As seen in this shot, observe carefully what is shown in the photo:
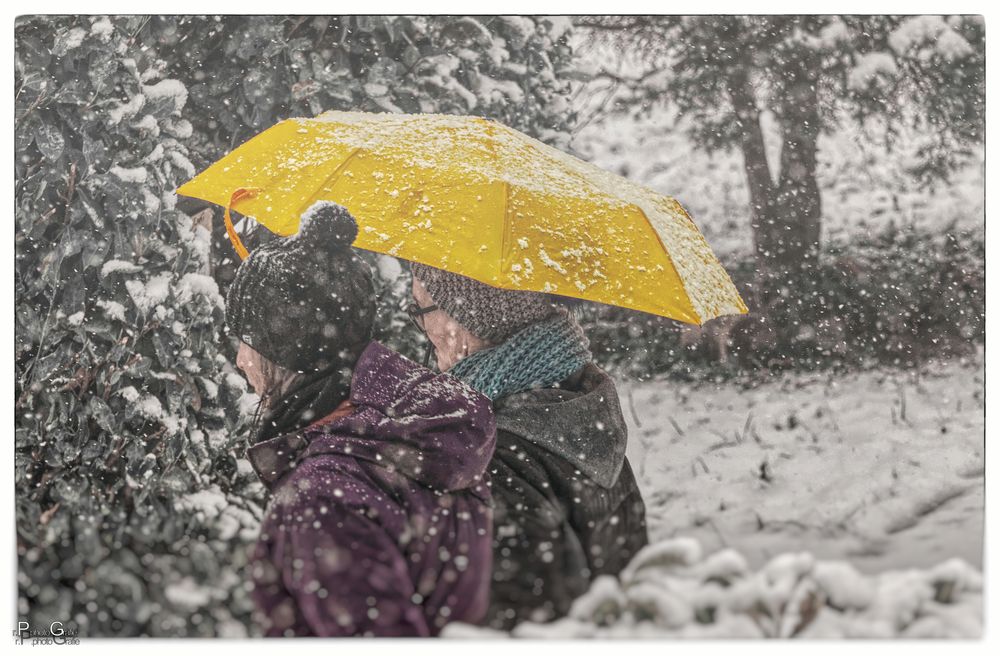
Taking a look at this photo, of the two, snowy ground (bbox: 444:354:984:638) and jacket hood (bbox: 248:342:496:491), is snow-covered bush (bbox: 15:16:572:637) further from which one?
snowy ground (bbox: 444:354:984:638)

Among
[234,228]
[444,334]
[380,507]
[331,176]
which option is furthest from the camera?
[234,228]

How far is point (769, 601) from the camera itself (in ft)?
10.3


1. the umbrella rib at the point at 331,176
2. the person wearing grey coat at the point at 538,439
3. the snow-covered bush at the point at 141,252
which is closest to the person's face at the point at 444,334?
the person wearing grey coat at the point at 538,439

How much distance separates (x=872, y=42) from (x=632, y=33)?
92 cm

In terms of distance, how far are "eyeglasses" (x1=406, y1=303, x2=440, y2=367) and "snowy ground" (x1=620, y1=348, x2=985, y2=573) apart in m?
0.73

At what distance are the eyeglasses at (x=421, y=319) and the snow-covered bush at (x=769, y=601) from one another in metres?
1.05

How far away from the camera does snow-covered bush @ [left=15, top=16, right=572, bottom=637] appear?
3164 mm

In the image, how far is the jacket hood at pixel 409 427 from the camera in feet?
8.70

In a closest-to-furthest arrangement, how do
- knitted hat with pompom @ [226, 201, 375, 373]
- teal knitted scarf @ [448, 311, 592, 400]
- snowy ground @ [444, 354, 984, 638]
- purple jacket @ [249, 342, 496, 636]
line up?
purple jacket @ [249, 342, 496, 636] → knitted hat with pompom @ [226, 201, 375, 373] → teal knitted scarf @ [448, 311, 592, 400] → snowy ground @ [444, 354, 984, 638]

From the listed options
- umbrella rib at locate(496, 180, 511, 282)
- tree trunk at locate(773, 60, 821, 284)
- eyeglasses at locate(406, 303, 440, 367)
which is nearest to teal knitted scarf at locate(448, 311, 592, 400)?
eyeglasses at locate(406, 303, 440, 367)

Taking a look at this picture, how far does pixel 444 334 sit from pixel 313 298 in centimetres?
48

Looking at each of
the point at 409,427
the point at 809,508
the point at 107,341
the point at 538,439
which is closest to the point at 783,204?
the point at 809,508

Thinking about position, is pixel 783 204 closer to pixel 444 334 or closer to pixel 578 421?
pixel 578 421

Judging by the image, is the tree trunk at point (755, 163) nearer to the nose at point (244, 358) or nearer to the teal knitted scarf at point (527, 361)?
the teal knitted scarf at point (527, 361)
